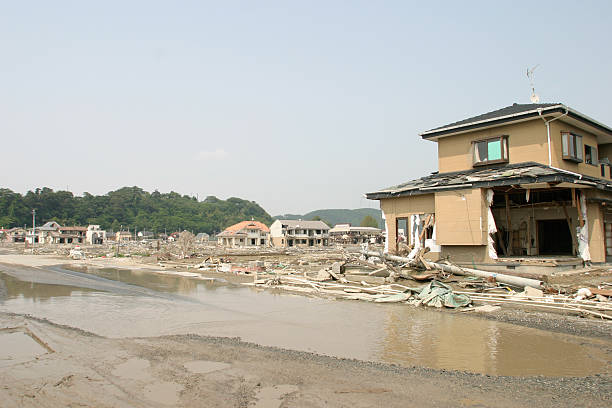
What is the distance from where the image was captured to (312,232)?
96.9 m

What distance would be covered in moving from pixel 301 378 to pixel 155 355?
311 cm

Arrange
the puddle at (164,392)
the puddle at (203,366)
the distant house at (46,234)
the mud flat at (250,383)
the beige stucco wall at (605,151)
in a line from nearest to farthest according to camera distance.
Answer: the mud flat at (250,383), the puddle at (164,392), the puddle at (203,366), the beige stucco wall at (605,151), the distant house at (46,234)

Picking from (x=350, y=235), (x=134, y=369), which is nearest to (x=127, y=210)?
(x=350, y=235)

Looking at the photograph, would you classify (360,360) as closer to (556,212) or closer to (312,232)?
(556,212)

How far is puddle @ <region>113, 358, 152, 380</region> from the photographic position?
6453mm

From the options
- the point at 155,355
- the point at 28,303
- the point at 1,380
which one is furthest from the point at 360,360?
the point at 28,303

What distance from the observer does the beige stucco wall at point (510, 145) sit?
18516mm

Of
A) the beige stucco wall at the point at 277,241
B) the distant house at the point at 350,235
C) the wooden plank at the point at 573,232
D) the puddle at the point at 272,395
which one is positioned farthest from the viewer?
the beige stucco wall at the point at 277,241

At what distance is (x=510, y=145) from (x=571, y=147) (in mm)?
2572

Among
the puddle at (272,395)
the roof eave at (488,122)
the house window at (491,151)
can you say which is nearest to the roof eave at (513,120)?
the roof eave at (488,122)

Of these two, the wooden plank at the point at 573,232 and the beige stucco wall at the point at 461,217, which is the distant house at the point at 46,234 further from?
the wooden plank at the point at 573,232

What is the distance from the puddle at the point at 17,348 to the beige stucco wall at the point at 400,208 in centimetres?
1605

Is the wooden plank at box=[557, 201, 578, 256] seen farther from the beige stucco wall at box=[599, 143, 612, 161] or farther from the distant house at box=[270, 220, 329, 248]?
the distant house at box=[270, 220, 329, 248]

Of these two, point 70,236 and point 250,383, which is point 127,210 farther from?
point 250,383
